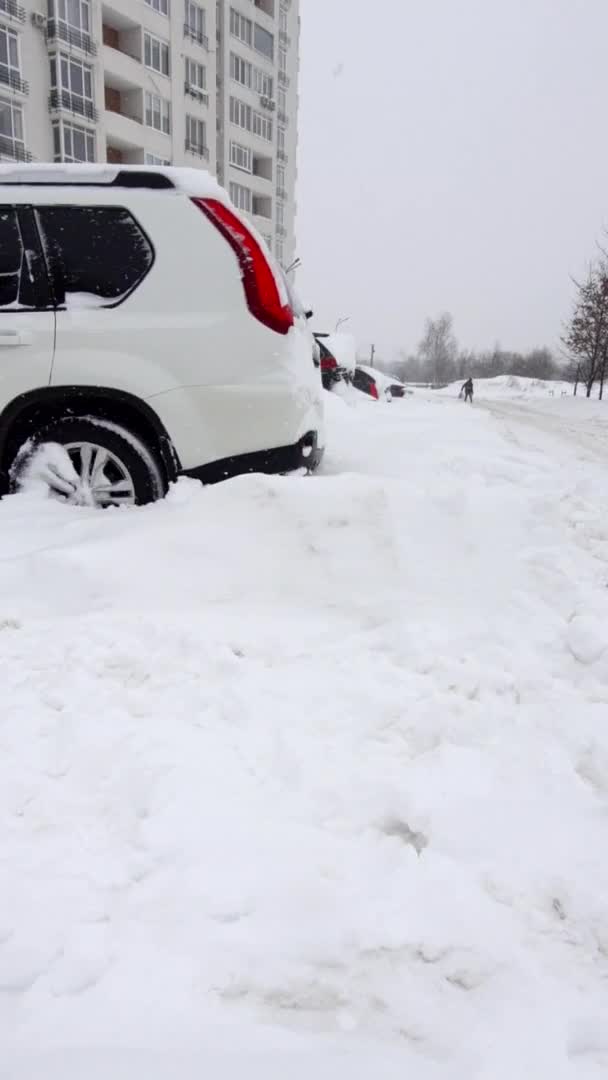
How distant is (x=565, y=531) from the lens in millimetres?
3688

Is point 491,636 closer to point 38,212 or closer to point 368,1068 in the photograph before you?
point 368,1068

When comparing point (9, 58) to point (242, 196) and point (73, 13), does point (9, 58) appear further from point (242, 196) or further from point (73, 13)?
point (242, 196)

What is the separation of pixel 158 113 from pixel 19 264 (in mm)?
31046

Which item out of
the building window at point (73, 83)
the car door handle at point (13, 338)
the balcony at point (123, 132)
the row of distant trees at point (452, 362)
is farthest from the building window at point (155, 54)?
the row of distant trees at point (452, 362)

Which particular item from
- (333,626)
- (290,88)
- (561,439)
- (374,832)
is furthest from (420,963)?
(290,88)

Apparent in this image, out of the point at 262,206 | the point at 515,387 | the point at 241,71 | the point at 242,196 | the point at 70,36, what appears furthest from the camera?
the point at 515,387

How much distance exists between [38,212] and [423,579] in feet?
8.67

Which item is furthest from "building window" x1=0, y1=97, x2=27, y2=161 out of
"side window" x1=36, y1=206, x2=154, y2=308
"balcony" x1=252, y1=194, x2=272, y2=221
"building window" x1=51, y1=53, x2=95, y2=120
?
"side window" x1=36, y1=206, x2=154, y2=308

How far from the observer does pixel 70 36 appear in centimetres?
2362

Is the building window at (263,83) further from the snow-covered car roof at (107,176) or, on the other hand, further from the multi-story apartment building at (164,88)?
the snow-covered car roof at (107,176)

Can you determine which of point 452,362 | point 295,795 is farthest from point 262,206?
point 452,362

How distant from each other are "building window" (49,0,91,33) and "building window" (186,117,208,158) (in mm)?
6266

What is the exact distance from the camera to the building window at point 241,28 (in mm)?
32250

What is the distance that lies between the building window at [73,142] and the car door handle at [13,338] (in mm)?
26518
